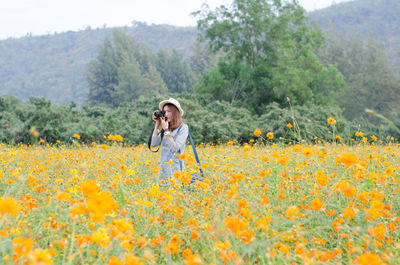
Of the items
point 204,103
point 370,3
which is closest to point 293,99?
point 204,103

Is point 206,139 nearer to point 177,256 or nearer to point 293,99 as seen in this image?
point 293,99

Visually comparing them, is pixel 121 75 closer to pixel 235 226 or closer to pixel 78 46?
pixel 235 226

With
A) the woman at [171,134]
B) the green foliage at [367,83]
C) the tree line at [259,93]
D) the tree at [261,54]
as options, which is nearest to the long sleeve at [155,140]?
the woman at [171,134]

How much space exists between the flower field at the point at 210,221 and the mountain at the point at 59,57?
53856mm

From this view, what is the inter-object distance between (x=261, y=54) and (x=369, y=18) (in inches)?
1905

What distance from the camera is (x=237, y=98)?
17.9m

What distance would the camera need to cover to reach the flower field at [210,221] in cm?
132

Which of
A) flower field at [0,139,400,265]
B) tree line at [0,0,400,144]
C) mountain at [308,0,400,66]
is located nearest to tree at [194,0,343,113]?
tree line at [0,0,400,144]

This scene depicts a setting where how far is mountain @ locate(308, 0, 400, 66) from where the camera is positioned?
4911 centimetres

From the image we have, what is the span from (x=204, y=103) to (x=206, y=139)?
15.2 feet

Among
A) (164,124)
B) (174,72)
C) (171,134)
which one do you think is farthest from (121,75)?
(164,124)

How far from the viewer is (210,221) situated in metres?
1.95

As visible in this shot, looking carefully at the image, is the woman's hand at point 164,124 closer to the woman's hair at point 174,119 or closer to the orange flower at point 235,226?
the woman's hair at point 174,119

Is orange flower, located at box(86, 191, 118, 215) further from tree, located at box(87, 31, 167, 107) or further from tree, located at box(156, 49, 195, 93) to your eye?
tree, located at box(156, 49, 195, 93)
